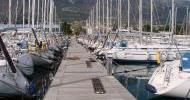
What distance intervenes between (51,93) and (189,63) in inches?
200

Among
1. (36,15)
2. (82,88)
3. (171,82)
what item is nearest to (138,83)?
(171,82)

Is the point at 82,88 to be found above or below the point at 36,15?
below

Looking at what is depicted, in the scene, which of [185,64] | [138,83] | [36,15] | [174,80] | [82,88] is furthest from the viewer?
[36,15]

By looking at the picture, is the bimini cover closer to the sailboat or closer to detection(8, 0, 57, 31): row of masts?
the sailboat

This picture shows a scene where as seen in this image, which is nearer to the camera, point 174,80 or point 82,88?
point 82,88

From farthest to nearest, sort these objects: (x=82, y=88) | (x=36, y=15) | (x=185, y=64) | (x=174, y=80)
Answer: (x=36, y=15), (x=185, y=64), (x=174, y=80), (x=82, y=88)

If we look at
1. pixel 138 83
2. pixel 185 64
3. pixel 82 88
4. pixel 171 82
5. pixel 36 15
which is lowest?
pixel 138 83

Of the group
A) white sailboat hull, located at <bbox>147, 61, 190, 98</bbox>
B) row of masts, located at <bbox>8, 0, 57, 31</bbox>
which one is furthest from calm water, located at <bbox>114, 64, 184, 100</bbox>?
row of masts, located at <bbox>8, 0, 57, 31</bbox>

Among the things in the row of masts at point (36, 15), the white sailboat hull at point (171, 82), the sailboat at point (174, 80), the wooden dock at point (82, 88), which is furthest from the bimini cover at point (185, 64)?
the row of masts at point (36, 15)

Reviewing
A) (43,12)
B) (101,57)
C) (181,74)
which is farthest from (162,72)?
(43,12)

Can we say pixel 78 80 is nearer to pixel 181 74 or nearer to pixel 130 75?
pixel 181 74

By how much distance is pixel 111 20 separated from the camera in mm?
58781

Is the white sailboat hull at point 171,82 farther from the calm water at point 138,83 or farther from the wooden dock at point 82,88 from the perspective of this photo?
the wooden dock at point 82,88

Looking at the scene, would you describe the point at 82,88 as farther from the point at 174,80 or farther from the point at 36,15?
the point at 36,15
